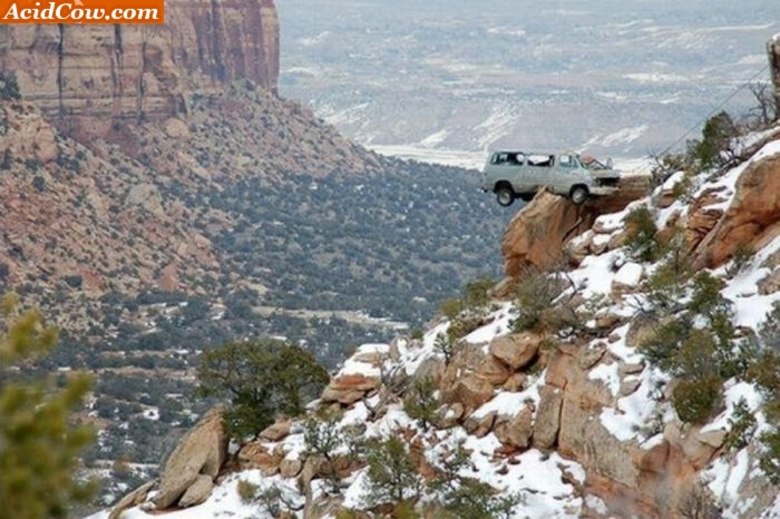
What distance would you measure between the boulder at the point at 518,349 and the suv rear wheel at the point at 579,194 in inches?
176

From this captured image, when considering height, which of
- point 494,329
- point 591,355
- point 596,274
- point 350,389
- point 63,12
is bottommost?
point 350,389

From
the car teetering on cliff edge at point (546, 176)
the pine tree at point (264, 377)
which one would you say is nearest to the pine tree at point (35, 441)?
the pine tree at point (264, 377)

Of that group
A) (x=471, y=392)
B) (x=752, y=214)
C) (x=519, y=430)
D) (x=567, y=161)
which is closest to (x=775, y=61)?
(x=567, y=161)

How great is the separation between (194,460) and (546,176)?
27.6 feet

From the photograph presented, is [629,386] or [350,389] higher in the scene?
[629,386]

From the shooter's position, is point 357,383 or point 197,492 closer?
point 197,492

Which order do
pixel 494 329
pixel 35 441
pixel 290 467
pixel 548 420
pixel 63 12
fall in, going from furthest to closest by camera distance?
pixel 63 12
pixel 290 467
pixel 494 329
pixel 548 420
pixel 35 441

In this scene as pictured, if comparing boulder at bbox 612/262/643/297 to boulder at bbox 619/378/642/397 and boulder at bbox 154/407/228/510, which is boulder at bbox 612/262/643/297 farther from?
boulder at bbox 154/407/228/510

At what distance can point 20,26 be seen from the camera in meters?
104

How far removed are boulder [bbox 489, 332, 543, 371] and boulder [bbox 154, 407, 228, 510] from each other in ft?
19.0

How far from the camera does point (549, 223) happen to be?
2912 centimetres

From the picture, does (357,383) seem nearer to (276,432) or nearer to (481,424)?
(276,432)

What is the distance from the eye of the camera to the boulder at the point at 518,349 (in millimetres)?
24891

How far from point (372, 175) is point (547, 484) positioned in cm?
11775
